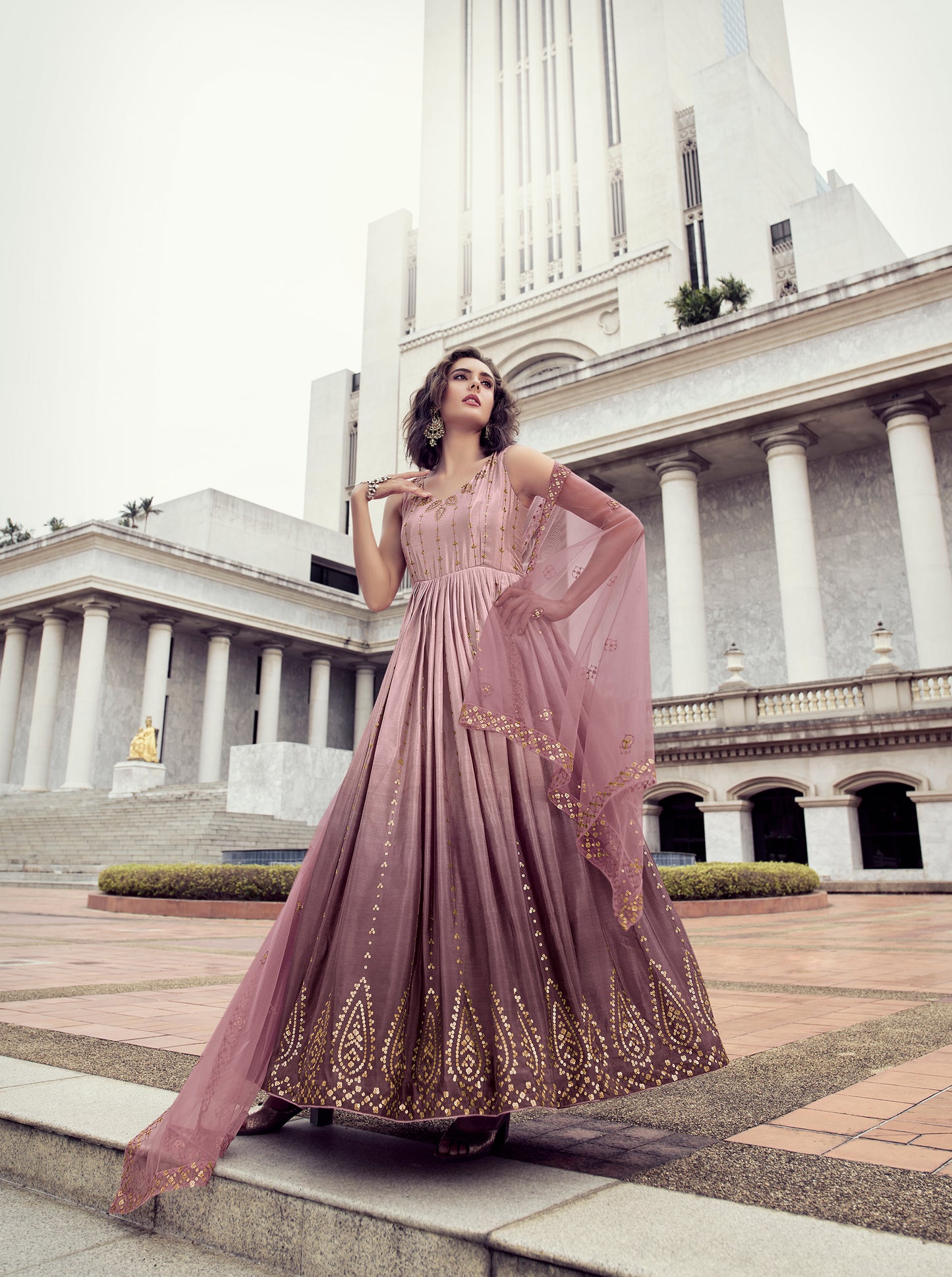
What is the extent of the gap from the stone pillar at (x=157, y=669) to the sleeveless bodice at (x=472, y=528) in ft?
104

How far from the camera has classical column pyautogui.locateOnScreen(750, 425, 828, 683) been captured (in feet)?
72.0

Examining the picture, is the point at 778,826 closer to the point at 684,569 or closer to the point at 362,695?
the point at 684,569

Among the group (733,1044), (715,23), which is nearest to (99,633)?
(733,1044)

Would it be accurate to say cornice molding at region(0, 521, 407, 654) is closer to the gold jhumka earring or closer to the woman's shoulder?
the gold jhumka earring

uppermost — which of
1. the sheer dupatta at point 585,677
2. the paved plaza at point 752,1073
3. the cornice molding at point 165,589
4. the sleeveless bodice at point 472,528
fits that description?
the cornice molding at point 165,589

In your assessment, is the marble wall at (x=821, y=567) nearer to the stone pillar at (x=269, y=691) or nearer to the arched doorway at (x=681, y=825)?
the arched doorway at (x=681, y=825)

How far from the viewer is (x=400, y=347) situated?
4700 cm

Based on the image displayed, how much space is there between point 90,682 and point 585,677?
1278 inches

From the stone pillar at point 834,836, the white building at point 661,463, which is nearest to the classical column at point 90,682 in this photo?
the white building at point 661,463

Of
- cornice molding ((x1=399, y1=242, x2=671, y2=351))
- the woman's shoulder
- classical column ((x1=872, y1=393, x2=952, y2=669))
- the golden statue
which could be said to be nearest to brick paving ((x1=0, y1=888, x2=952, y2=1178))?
the woman's shoulder

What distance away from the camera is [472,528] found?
9.08 ft

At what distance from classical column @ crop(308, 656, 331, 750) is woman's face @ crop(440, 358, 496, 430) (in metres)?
36.8

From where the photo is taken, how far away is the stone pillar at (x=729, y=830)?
19.1 metres

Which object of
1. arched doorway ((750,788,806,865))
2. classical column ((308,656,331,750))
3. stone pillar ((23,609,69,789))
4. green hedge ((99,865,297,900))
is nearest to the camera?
green hedge ((99,865,297,900))
